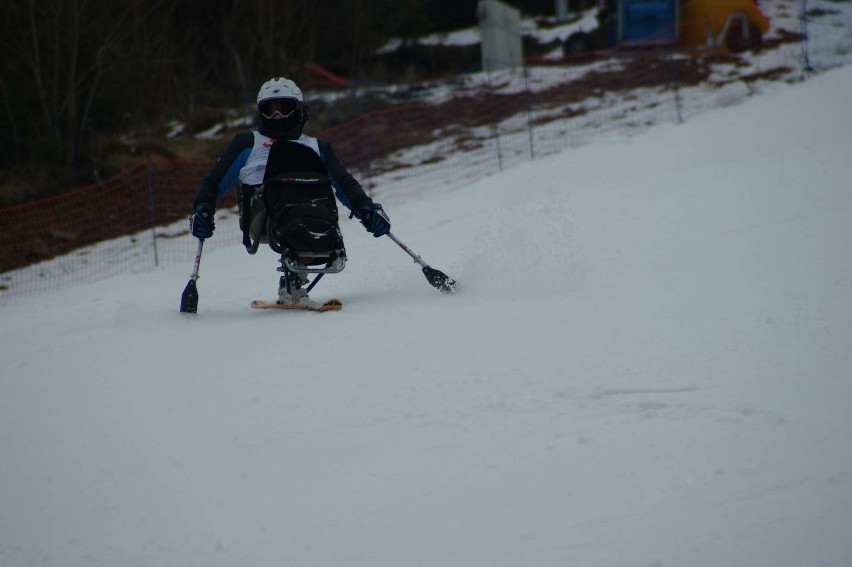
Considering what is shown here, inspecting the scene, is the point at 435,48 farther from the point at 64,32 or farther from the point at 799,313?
the point at 799,313

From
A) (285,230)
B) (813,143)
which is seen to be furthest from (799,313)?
(813,143)

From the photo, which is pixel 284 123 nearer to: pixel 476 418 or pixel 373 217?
pixel 373 217

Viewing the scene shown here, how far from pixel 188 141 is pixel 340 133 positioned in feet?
14.3

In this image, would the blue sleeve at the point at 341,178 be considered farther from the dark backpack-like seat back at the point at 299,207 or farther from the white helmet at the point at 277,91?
the white helmet at the point at 277,91

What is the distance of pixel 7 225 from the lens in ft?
51.5

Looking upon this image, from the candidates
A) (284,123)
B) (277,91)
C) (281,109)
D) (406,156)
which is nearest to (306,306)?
(284,123)

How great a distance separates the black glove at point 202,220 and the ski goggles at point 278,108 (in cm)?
80

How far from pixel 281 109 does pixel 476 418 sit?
3369mm

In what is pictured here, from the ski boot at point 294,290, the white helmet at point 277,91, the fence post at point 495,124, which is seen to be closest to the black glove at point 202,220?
the ski boot at point 294,290

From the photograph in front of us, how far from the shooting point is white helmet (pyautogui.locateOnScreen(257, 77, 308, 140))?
21.9ft

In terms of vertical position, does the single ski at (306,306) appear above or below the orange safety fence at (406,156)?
above

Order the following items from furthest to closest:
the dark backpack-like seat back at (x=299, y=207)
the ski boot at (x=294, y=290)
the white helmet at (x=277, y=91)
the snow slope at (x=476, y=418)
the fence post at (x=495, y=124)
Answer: the fence post at (x=495, y=124), the ski boot at (x=294, y=290), the white helmet at (x=277, y=91), the dark backpack-like seat back at (x=299, y=207), the snow slope at (x=476, y=418)

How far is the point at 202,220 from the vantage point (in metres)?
6.71

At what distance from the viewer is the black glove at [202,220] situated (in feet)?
21.9
